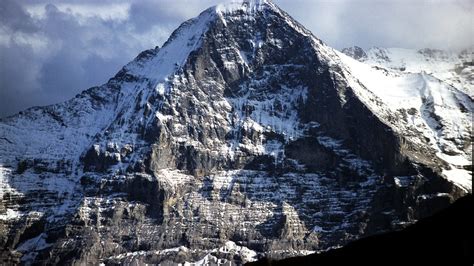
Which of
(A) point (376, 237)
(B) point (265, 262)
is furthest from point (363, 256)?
(B) point (265, 262)

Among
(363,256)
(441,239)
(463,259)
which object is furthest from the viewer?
(363,256)

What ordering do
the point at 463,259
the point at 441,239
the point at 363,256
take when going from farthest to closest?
the point at 363,256 < the point at 441,239 < the point at 463,259

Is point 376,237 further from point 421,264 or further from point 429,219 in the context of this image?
point 421,264

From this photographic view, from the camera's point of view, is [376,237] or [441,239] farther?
[376,237]

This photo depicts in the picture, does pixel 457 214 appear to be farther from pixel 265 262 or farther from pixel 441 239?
pixel 265 262

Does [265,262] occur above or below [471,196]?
below

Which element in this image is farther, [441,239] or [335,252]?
[335,252]
